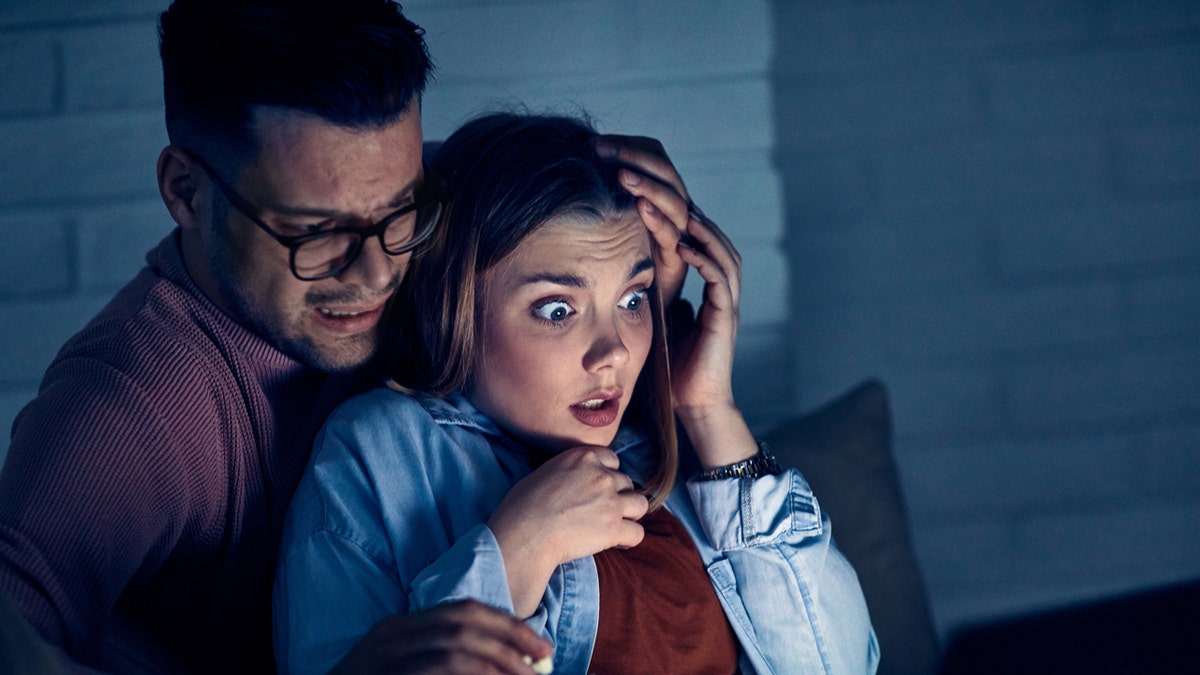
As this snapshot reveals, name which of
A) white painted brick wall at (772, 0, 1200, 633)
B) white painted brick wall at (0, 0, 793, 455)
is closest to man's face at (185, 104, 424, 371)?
white painted brick wall at (0, 0, 793, 455)

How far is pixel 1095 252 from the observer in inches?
79.5

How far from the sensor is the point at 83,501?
94 cm

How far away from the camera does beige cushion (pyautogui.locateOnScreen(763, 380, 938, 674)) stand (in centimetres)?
150

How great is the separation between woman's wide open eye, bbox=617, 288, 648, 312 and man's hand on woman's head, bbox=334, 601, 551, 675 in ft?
1.50

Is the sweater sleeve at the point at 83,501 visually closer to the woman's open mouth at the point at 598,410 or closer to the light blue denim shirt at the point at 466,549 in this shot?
the light blue denim shirt at the point at 466,549

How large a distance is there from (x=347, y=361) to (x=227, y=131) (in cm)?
30

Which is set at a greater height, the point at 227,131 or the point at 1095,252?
the point at 227,131

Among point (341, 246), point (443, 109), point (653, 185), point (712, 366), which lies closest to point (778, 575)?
point (712, 366)

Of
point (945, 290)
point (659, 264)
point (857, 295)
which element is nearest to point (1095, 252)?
point (945, 290)

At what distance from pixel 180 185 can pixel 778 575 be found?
2.95 ft

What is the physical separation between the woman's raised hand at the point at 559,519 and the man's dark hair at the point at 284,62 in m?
0.45

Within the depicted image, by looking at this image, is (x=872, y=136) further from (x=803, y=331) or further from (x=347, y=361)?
(x=347, y=361)

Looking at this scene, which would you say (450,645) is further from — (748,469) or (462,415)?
(748,469)

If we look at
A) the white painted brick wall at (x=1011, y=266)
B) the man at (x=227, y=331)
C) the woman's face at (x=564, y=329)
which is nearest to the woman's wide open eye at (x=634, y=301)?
the woman's face at (x=564, y=329)
